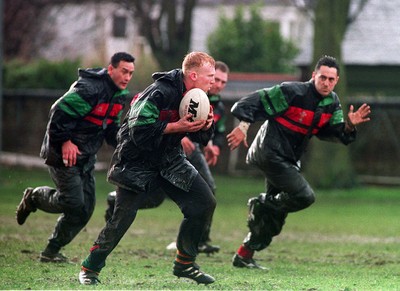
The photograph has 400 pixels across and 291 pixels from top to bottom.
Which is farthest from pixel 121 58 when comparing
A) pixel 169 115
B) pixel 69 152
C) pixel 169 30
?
pixel 169 30

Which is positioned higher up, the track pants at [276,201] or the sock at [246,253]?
the track pants at [276,201]

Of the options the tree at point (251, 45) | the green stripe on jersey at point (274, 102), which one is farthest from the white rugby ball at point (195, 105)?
the tree at point (251, 45)

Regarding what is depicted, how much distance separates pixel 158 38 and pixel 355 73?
18.2ft

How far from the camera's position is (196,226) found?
29.7ft

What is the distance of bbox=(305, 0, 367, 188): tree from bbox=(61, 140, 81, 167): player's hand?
14586 mm

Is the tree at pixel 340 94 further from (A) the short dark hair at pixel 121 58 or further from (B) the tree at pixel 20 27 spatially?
(B) the tree at pixel 20 27

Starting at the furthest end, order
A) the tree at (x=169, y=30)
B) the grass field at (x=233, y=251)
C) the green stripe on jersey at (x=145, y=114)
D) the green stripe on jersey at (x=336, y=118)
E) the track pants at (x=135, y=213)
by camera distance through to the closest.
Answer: the tree at (x=169, y=30), the green stripe on jersey at (x=336, y=118), the grass field at (x=233, y=251), the track pants at (x=135, y=213), the green stripe on jersey at (x=145, y=114)

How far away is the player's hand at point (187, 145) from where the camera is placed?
11977mm

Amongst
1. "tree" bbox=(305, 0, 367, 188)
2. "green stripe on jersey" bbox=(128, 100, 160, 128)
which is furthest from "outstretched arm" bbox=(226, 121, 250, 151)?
"tree" bbox=(305, 0, 367, 188)

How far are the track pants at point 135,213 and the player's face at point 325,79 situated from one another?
7.35 ft

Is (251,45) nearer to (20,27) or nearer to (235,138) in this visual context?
(20,27)

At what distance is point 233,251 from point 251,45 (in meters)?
28.9

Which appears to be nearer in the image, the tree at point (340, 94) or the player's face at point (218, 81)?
the player's face at point (218, 81)

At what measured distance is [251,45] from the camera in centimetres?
4112
